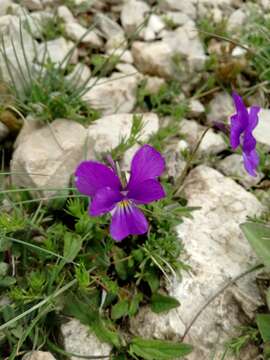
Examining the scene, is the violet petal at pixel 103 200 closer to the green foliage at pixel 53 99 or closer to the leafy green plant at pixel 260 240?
the leafy green plant at pixel 260 240

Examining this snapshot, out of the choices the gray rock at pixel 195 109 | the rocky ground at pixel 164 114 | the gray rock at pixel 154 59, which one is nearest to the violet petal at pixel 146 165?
the rocky ground at pixel 164 114

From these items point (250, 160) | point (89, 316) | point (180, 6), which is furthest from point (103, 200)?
point (180, 6)

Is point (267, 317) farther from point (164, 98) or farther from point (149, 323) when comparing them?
point (164, 98)

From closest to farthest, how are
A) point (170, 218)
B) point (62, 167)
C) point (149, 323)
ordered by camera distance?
point (149, 323), point (170, 218), point (62, 167)

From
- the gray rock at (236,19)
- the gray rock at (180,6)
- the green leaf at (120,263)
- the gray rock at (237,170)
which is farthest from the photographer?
the gray rock at (180,6)

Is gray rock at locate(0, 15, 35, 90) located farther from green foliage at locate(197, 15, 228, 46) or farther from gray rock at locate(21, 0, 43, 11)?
green foliage at locate(197, 15, 228, 46)

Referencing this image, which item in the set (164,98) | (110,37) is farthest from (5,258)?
(110,37)
